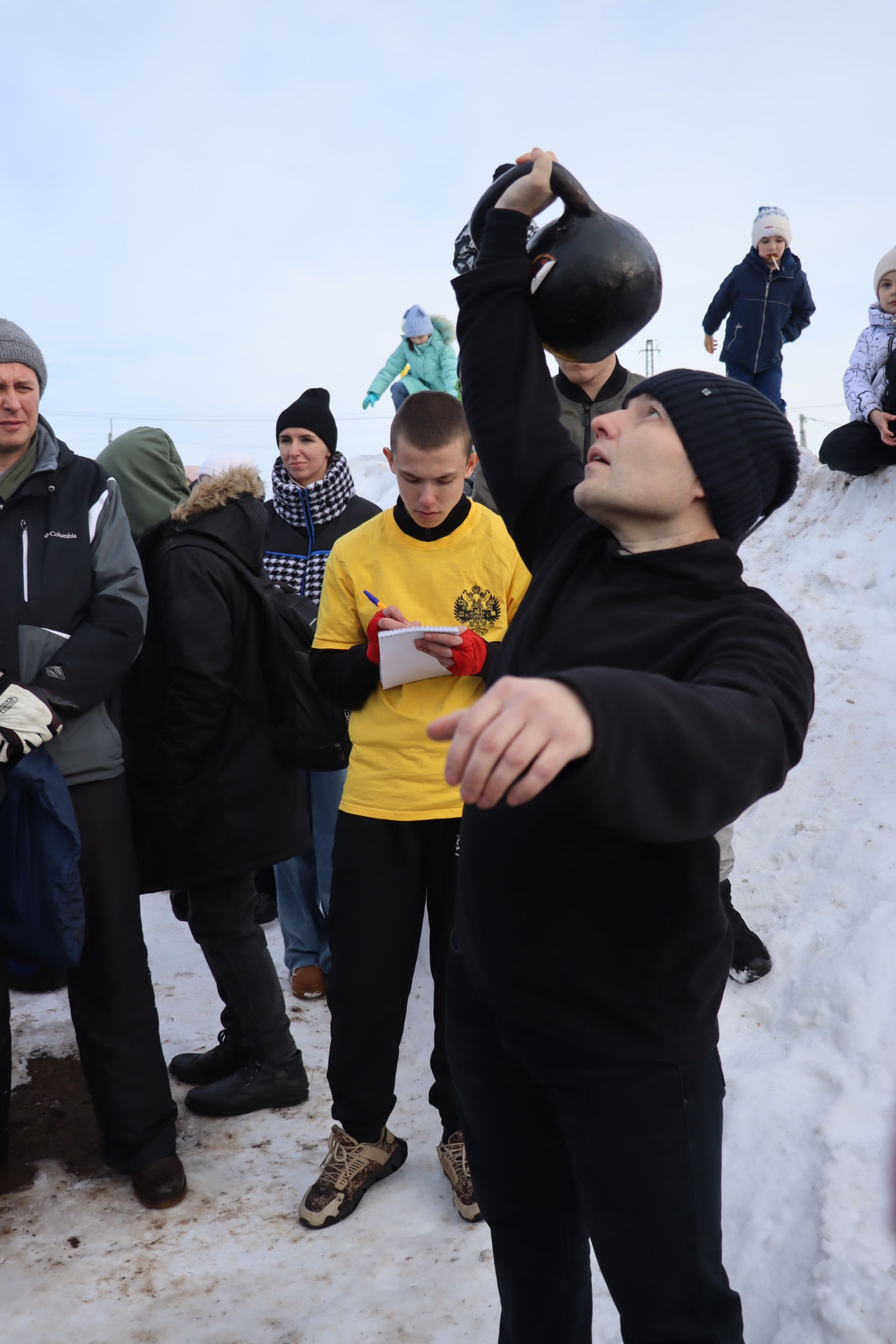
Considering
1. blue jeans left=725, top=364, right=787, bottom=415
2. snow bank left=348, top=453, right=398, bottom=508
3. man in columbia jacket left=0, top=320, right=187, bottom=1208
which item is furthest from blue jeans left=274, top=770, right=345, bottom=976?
snow bank left=348, top=453, right=398, bottom=508

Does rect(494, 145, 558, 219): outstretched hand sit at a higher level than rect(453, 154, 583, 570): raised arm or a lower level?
higher

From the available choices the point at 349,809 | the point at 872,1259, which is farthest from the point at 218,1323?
the point at 872,1259

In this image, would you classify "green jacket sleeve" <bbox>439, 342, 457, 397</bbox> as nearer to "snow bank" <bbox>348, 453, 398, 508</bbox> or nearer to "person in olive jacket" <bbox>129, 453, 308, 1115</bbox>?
"person in olive jacket" <bbox>129, 453, 308, 1115</bbox>

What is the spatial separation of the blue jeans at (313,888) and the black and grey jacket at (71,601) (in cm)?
152

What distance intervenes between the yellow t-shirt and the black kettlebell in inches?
41.3

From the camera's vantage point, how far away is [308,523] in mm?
4785

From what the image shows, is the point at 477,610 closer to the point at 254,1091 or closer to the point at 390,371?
the point at 254,1091

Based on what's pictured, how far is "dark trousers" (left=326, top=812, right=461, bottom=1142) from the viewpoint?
2.91 meters

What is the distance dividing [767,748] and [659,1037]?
0.57 metres

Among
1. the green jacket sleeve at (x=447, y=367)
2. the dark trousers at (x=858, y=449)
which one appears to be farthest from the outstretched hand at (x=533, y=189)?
the green jacket sleeve at (x=447, y=367)

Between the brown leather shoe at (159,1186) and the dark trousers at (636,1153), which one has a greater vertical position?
the dark trousers at (636,1153)

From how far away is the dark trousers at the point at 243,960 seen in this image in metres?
3.41

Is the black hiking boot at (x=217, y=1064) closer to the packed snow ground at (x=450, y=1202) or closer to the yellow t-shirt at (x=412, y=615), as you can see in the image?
the packed snow ground at (x=450, y=1202)

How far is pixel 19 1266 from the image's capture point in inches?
108
